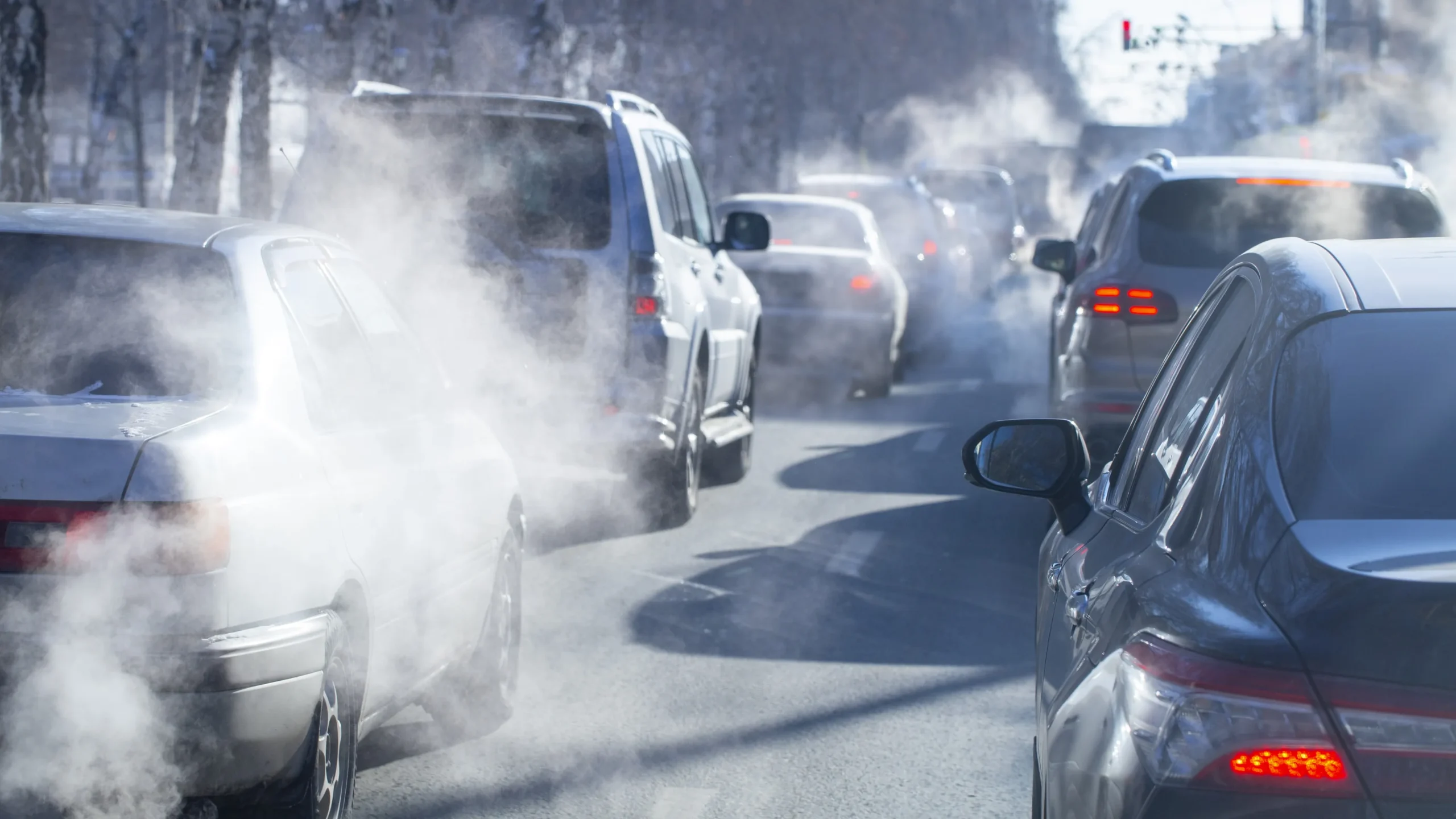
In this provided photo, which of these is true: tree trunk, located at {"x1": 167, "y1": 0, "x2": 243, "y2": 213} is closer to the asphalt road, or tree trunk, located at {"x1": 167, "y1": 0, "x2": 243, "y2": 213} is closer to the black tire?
the asphalt road

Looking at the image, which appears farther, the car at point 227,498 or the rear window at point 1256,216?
the rear window at point 1256,216

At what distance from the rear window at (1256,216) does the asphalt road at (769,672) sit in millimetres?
1659

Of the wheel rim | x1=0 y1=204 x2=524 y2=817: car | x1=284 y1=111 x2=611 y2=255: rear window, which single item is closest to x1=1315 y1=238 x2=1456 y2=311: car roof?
x1=0 y1=204 x2=524 y2=817: car

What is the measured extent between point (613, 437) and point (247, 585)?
5266mm

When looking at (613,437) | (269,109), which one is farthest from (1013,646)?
(269,109)

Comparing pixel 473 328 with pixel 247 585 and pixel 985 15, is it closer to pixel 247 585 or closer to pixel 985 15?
pixel 247 585

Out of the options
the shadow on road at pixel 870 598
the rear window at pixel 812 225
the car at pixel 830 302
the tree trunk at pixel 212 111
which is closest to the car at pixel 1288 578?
the shadow on road at pixel 870 598

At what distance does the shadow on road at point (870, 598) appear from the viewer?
7230 mm

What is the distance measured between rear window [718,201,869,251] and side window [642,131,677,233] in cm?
682

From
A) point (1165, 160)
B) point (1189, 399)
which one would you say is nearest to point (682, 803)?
point (1189, 399)

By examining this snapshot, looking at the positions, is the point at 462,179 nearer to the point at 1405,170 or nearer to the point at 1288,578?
the point at 1405,170

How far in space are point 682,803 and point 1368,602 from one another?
3267 millimetres

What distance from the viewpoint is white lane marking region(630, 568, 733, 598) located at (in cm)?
832

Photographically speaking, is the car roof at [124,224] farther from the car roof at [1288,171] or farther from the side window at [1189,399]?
the car roof at [1288,171]
